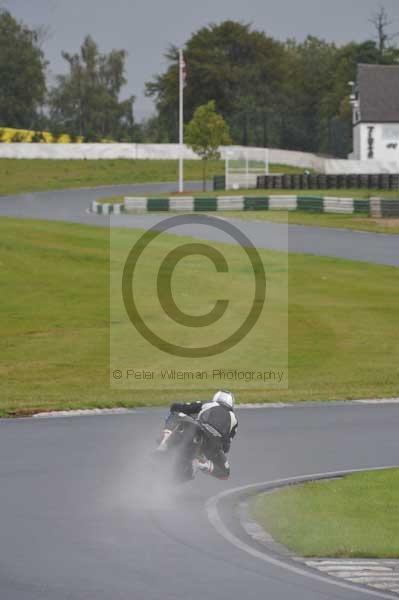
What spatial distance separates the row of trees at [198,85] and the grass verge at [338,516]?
92400 millimetres

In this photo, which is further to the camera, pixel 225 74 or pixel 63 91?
pixel 63 91

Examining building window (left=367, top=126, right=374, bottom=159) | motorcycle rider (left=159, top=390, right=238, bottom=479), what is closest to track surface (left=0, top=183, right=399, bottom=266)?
motorcycle rider (left=159, top=390, right=238, bottom=479)

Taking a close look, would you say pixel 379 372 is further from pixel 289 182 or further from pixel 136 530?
pixel 289 182

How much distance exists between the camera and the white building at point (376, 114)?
96062mm

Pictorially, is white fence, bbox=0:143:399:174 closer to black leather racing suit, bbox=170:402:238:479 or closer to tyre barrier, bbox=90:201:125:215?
tyre barrier, bbox=90:201:125:215

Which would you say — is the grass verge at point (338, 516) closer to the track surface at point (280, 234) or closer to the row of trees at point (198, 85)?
the track surface at point (280, 234)

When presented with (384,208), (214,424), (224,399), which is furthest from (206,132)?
(214,424)

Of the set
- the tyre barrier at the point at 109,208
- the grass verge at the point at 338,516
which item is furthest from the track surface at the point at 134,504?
the tyre barrier at the point at 109,208

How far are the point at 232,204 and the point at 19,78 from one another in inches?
2981

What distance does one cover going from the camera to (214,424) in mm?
13812

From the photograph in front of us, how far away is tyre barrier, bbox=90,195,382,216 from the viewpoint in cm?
5809

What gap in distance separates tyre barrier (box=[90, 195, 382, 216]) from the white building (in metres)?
36.2

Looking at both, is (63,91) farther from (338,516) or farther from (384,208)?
(338,516)

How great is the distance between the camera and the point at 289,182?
71.4 metres
